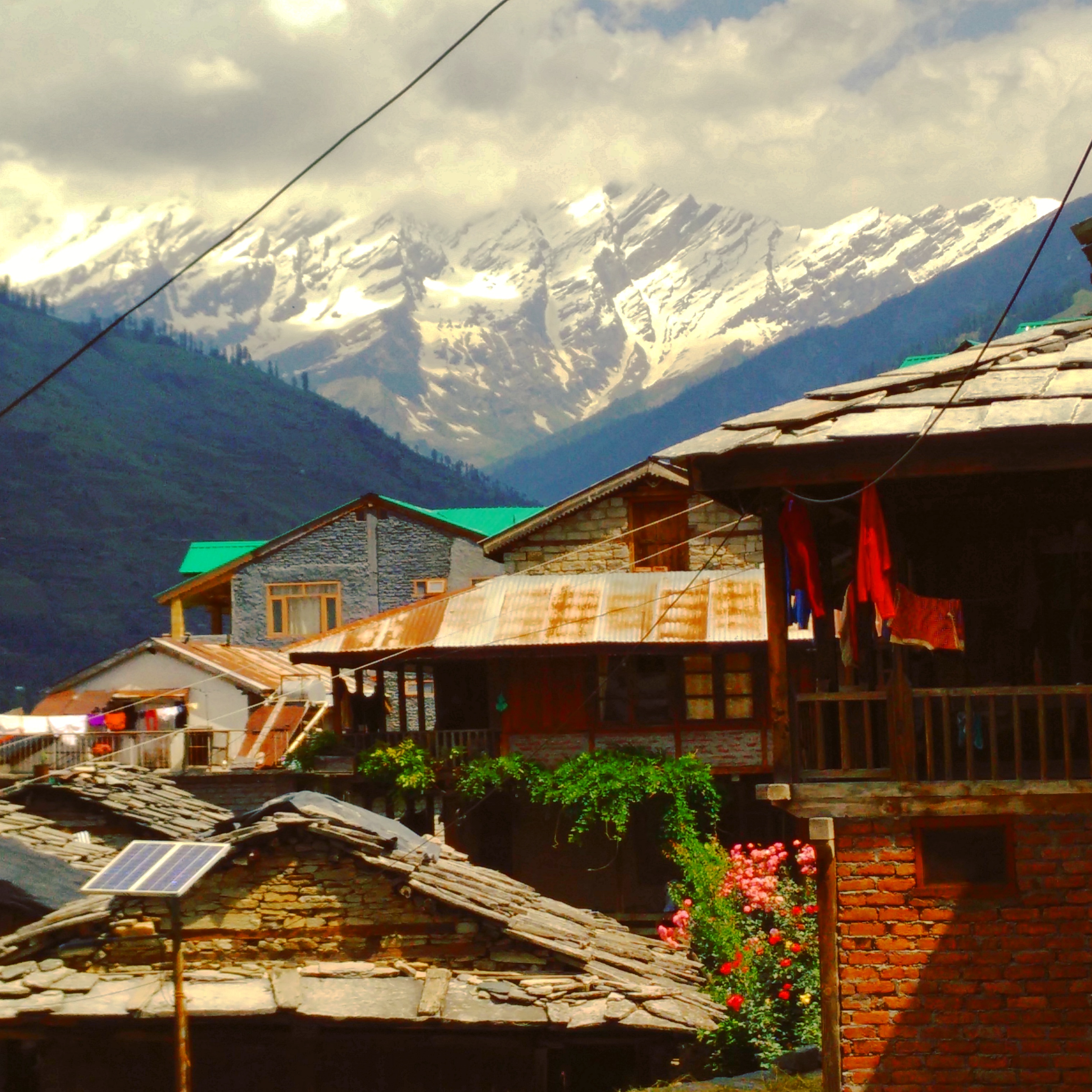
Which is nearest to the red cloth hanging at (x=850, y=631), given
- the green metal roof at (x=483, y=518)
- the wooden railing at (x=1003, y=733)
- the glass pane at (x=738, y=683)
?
the wooden railing at (x=1003, y=733)

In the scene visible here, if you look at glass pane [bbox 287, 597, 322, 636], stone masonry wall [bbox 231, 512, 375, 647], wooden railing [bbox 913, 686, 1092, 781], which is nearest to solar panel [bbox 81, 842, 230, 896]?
wooden railing [bbox 913, 686, 1092, 781]

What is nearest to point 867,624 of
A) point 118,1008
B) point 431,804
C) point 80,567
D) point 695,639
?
point 118,1008

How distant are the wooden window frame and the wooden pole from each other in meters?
7.50

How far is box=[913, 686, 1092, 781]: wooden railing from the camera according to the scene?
1295 cm

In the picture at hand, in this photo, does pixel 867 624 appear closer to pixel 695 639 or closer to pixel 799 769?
pixel 799 769

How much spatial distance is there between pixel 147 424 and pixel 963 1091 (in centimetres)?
16865

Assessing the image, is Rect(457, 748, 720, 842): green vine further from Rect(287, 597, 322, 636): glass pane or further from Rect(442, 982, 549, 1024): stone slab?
Rect(287, 597, 322, 636): glass pane

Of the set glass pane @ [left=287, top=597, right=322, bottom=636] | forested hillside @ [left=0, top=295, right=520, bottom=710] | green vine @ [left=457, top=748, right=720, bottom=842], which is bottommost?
green vine @ [left=457, top=748, right=720, bottom=842]

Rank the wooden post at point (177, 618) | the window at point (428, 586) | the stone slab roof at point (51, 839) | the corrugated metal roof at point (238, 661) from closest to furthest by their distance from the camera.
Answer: the stone slab roof at point (51, 839)
the corrugated metal roof at point (238, 661)
the window at point (428, 586)
the wooden post at point (177, 618)

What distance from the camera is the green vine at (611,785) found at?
1188 inches

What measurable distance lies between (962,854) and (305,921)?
30.0 feet

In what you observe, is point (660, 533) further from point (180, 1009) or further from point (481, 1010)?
point (180, 1009)

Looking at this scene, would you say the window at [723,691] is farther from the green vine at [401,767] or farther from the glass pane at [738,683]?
the green vine at [401,767]

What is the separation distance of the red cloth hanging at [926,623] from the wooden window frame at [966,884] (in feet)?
5.13
